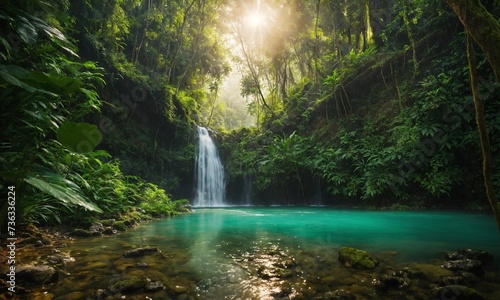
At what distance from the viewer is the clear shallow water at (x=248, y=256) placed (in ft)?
8.77

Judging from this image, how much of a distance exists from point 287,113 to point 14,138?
1670 cm

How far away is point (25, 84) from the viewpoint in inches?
66.9

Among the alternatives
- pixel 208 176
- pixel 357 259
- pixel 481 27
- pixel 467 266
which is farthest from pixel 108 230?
pixel 208 176

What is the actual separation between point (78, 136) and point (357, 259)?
3195 mm

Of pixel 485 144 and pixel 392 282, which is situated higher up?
pixel 485 144

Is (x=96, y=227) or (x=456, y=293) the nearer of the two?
(x=456, y=293)

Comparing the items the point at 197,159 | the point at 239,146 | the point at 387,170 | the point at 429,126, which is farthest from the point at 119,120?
the point at 429,126

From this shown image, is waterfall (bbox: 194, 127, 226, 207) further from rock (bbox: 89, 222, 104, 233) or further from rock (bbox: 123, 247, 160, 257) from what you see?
rock (bbox: 123, 247, 160, 257)

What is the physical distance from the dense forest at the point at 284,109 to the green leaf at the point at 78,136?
5.37ft

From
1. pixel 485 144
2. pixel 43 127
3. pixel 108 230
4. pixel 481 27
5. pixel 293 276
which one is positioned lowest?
pixel 293 276

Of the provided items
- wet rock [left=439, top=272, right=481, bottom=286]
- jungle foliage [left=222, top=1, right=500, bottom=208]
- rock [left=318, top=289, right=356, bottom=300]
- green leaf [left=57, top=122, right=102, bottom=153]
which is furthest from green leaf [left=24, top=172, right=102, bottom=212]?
jungle foliage [left=222, top=1, right=500, bottom=208]

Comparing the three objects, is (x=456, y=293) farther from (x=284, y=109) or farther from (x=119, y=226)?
(x=284, y=109)

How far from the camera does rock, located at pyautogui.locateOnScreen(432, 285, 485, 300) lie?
2324 mm

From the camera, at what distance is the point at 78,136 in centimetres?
180
